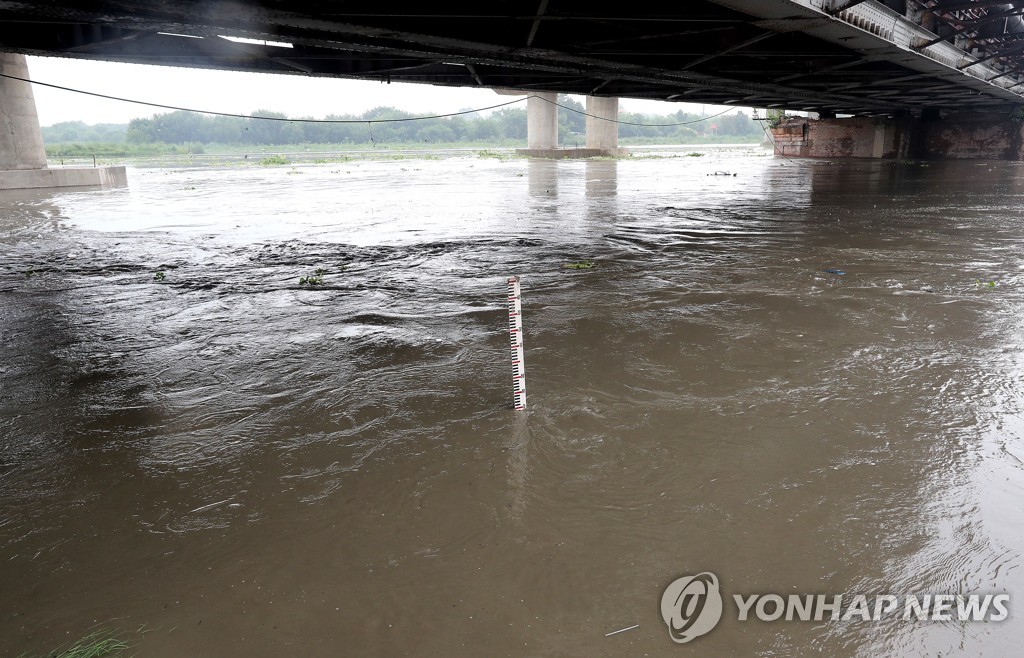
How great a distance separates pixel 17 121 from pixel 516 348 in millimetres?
31540

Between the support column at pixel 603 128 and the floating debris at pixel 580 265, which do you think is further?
the support column at pixel 603 128

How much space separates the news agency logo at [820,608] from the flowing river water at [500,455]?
0.18 feet

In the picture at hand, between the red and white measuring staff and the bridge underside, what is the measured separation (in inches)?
223

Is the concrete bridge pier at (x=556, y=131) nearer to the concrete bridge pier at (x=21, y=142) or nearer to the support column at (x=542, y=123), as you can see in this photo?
the support column at (x=542, y=123)

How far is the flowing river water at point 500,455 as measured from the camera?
9.32 feet

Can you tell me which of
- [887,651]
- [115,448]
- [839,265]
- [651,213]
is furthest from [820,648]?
[651,213]

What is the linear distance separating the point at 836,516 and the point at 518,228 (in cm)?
1108

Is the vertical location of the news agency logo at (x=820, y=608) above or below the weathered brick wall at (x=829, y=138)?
below

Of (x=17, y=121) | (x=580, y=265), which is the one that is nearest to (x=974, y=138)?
(x=580, y=265)

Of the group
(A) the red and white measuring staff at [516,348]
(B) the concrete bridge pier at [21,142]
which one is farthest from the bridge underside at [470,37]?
(B) the concrete bridge pier at [21,142]

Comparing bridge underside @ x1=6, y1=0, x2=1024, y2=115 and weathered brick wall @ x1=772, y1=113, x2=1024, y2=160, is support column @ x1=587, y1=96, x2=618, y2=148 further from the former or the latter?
bridge underside @ x1=6, y1=0, x2=1024, y2=115

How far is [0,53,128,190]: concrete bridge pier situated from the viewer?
26031mm

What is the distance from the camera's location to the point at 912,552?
311cm

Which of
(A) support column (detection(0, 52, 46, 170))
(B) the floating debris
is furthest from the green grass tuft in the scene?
(A) support column (detection(0, 52, 46, 170))
